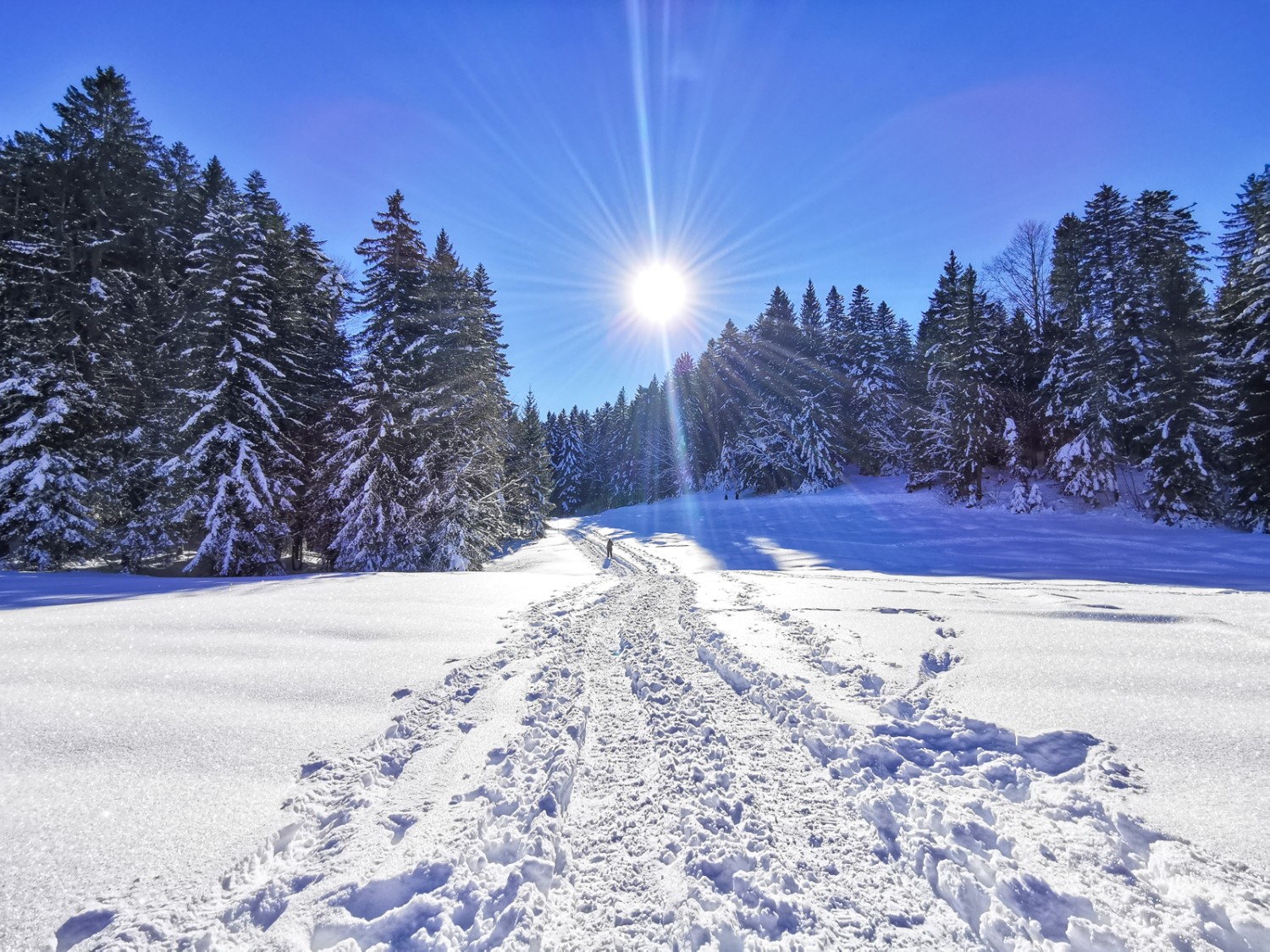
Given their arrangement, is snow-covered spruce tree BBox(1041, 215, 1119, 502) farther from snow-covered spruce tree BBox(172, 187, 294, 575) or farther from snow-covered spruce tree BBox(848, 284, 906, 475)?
snow-covered spruce tree BBox(172, 187, 294, 575)

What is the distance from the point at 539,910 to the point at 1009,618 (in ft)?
22.0

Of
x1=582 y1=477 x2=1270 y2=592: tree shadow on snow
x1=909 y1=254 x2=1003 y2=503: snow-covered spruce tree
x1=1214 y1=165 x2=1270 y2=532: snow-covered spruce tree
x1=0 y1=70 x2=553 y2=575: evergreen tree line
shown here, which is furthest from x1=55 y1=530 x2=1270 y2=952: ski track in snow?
x1=909 y1=254 x2=1003 y2=503: snow-covered spruce tree

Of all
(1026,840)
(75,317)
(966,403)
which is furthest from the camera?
(966,403)

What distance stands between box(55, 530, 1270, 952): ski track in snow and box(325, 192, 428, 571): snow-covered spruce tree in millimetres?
11906

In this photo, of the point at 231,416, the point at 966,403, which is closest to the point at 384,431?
the point at 231,416

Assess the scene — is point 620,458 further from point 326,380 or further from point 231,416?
point 231,416

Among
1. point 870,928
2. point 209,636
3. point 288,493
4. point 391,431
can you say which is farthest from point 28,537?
point 870,928

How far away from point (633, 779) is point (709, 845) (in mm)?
762

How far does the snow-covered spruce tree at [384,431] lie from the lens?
14.8 m

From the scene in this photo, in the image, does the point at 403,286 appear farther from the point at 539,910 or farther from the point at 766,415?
the point at 766,415

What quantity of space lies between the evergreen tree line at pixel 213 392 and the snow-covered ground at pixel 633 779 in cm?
858

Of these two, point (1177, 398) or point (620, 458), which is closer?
point (1177, 398)

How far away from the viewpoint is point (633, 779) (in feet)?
10.8

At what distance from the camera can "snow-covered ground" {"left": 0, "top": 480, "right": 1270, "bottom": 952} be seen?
2131mm
